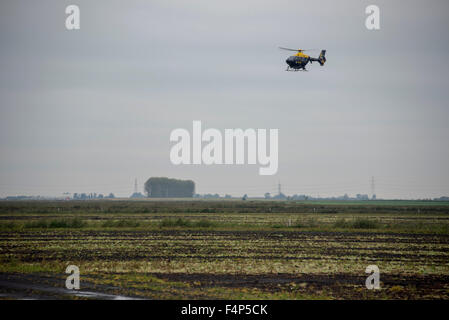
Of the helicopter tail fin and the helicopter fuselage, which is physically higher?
the helicopter tail fin

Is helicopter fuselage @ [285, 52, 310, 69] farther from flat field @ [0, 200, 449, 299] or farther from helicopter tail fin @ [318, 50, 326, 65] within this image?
flat field @ [0, 200, 449, 299]

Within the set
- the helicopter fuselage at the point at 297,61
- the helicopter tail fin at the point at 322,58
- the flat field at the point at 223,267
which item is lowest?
the flat field at the point at 223,267

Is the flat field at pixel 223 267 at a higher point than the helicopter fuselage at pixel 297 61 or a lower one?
lower

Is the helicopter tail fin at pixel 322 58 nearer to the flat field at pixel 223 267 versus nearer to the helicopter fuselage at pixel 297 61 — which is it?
the helicopter fuselage at pixel 297 61

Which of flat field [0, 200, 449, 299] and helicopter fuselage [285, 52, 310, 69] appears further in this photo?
helicopter fuselage [285, 52, 310, 69]

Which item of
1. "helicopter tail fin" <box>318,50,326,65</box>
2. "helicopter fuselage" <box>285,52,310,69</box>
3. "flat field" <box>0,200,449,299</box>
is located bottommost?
"flat field" <box>0,200,449,299</box>

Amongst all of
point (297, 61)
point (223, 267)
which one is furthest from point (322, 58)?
point (223, 267)

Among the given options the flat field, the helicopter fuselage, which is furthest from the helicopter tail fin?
the flat field

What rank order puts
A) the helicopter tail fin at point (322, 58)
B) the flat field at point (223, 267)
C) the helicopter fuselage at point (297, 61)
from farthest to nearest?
the helicopter tail fin at point (322, 58)
the helicopter fuselage at point (297, 61)
the flat field at point (223, 267)

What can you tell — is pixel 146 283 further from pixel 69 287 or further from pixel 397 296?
pixel 397 296

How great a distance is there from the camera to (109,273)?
69.1ft

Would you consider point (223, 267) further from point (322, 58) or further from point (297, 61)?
point (322, 58)

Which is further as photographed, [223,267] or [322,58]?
[322,58]

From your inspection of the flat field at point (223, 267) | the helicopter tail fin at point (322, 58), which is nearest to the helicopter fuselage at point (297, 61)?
the helicopter tail fin at point (322, 58)
